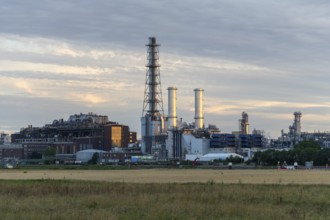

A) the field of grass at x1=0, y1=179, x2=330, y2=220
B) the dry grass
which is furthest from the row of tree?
the field of grass at x1=0, y1=179, x2=330, y2=220

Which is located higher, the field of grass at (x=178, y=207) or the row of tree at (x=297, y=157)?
the row of tree at (x=297, y=157)

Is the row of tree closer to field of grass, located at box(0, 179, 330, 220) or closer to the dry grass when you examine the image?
the dry grass

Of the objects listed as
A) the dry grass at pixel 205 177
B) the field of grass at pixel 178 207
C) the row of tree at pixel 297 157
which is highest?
the row of tree at pixel 297 157

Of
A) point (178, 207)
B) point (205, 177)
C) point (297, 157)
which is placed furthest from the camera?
point (297, 157)

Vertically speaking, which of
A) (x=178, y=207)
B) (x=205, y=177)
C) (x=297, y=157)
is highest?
(x=297, y=157)

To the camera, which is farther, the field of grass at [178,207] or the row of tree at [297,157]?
the row of tree at [297,157]

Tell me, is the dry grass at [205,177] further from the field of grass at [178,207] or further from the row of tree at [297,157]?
the row of tree at [297,157]

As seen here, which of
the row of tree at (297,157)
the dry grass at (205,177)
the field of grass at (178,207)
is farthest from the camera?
the row of tree at (297,157)

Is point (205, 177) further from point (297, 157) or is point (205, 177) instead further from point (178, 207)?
point (297, 157)

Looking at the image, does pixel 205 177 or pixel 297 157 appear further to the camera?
→ pixel 297 157

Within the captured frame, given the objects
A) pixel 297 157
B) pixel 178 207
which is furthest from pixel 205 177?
pixel 297 157

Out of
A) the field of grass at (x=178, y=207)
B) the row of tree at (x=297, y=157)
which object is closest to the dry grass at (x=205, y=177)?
the field of grass at (x=178, y=207)

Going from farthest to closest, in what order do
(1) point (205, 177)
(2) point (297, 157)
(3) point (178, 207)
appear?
(2) point (297, 157) < (1) point (205, 177) < (3) point (178, 207)

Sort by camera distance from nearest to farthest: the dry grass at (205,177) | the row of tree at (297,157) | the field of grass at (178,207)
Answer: the field of grass at (178,207) < the dry grass at (205,177) < the row of tree at (297,157)
